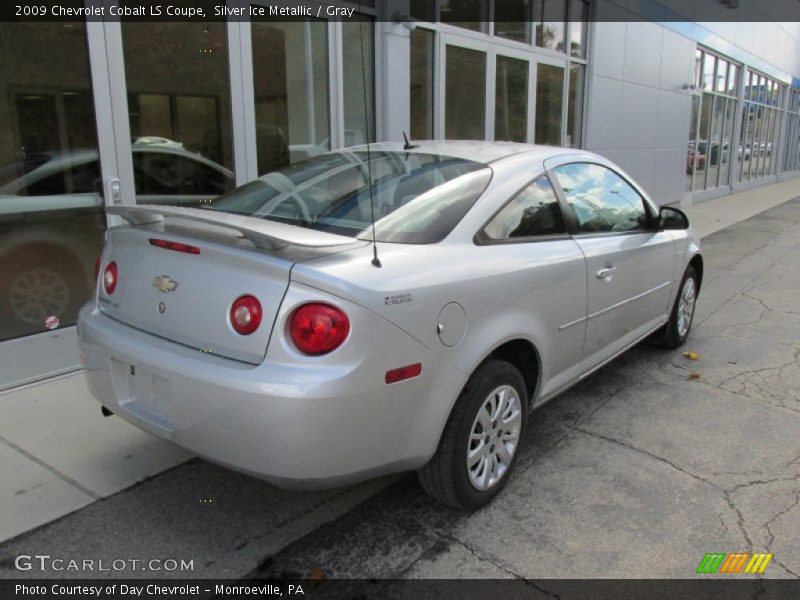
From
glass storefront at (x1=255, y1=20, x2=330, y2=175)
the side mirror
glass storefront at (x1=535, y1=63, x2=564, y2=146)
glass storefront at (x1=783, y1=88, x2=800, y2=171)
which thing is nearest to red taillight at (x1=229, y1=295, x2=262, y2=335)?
the side mirror

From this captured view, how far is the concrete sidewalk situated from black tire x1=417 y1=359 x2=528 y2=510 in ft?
4.61

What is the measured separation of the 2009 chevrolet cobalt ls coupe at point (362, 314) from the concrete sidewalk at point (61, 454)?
59 centimetres

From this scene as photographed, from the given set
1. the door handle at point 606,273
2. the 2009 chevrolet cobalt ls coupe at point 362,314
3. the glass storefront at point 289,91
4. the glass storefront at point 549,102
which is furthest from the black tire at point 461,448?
the glass storefront at point 549,102

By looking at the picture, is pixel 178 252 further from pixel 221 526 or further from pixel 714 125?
pixel 714 125

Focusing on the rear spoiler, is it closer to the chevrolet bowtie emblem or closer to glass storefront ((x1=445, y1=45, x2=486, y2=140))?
the chevrolet bowtie emblem

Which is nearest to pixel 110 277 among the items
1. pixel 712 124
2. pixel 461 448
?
pixel 461 448

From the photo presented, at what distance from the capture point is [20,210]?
458cm

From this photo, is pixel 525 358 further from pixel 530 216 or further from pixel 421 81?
pixel 421 81

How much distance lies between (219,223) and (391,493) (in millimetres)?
1539

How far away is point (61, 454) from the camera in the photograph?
3426 millimetres

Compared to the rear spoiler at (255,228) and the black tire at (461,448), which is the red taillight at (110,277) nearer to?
the rear spoiler at (255,228)

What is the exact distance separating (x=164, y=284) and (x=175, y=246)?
0.16m

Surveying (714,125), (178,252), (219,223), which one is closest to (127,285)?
(178,252)

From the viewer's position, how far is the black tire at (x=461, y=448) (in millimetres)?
2746
